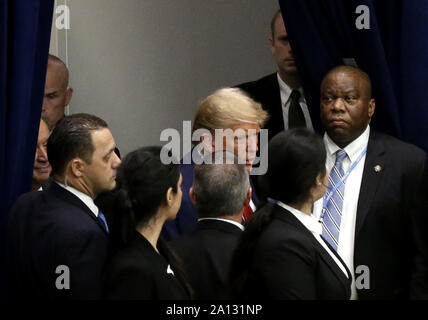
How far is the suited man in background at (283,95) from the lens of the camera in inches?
154

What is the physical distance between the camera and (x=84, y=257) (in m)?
2.74

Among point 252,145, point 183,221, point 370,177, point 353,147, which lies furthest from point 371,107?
point 183,221

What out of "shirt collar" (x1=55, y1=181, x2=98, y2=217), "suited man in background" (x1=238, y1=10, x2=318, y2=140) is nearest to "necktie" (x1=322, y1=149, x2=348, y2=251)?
"suited man in background" (x1=238, y1=10, x2=318, y2=140)

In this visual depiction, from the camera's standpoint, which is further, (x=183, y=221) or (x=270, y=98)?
(x=270, y=98)

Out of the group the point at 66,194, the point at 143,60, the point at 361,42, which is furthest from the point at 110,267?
the point at 143,60

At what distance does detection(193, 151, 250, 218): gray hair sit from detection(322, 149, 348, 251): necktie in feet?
1.78

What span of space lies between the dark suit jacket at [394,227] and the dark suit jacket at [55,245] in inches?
40.9

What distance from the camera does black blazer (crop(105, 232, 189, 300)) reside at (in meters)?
2.60

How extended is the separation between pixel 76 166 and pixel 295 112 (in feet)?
4.29

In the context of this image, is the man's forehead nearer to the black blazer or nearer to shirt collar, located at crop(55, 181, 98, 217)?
shirt collar, located at crop(55, 181, 98, 217)

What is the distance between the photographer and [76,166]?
2.90 metres

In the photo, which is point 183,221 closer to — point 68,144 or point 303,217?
point 68,144

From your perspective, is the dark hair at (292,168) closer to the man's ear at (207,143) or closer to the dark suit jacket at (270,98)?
the man's ear at (207,143)
